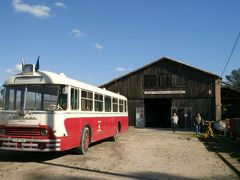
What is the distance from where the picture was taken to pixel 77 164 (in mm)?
11070

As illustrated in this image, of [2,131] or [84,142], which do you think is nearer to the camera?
[2,131]

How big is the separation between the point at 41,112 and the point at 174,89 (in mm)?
27449

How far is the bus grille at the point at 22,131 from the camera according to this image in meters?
11.0

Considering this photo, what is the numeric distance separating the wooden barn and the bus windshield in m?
26.8

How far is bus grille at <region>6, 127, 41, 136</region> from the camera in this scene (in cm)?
Result: 1101

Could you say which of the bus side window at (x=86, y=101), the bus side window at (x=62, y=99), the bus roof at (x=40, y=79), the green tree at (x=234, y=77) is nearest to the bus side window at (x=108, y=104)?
the bus side window at (x=86, y=101)

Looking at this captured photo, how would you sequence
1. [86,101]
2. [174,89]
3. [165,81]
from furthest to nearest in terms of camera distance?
[165,81] → [174,89] → [86,101]

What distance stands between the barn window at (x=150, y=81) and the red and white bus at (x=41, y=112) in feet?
83.4

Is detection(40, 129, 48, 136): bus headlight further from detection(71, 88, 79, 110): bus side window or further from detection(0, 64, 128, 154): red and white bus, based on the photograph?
detection(71, 88, 79, 110): bus side window

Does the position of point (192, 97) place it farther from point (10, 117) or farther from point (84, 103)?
point (10, 117)

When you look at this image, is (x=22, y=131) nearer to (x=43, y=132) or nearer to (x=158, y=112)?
(x=43, y=132)

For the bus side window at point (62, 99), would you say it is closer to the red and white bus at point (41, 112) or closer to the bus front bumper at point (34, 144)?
the red and white bus at point (41, 112)

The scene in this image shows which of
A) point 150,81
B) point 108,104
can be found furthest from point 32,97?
point 150,81

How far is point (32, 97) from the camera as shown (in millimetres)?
11531
